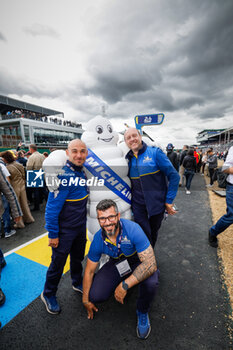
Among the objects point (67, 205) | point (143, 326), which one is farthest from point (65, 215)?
point (143, 326)

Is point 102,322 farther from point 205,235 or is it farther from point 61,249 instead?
point 205,235

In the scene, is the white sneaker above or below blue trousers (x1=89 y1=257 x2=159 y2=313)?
below

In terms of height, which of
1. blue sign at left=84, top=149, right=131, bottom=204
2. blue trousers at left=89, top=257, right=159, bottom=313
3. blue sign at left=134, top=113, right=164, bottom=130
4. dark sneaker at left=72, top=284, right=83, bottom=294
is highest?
blue sign at left=134, top=113, right=164, bottom=130

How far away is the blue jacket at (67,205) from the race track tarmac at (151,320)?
1033 millimetres

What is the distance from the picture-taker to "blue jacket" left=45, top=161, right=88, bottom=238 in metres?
1.67

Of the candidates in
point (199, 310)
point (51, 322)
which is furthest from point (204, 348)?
point (51, 322)

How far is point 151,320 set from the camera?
1.79m

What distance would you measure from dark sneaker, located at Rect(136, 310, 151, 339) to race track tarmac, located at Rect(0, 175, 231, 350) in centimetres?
5

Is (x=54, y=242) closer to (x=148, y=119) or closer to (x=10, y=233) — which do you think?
(x=10, y=233)

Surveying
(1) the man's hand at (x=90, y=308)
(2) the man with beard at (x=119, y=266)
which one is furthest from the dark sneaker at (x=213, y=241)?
(1) the man's hand at (x=90, y=308)

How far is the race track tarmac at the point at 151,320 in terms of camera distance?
1.59 meters

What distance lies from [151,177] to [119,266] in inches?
46.2

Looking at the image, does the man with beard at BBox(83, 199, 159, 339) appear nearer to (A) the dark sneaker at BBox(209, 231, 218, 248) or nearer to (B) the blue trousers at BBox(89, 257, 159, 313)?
(B) the blue trousers at BBox(89, 257, 159, 313)

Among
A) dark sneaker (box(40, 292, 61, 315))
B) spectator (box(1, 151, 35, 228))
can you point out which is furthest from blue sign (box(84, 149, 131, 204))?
spectator (box(1, 151, 35, 228))
